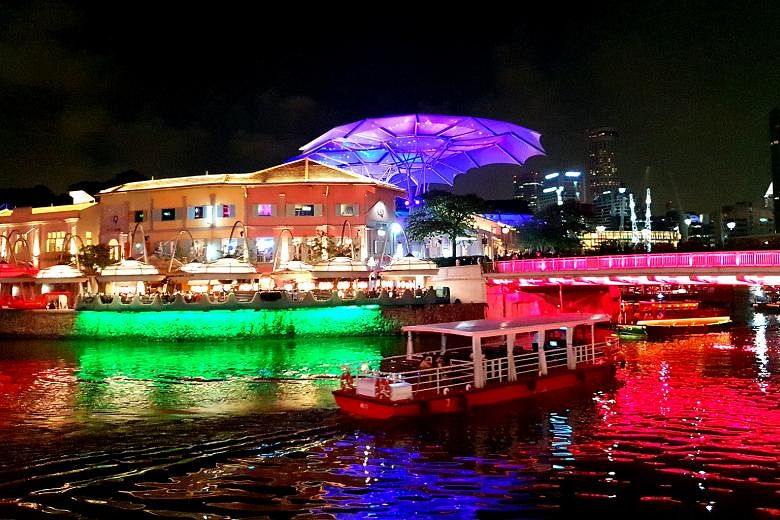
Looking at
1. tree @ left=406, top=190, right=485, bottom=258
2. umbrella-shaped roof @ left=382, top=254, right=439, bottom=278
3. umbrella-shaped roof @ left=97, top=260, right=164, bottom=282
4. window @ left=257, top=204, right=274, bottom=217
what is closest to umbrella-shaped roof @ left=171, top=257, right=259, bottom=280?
umbrella-shaped roof @ left=97, top=260, right=164, bottom=282

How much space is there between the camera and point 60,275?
202 ft

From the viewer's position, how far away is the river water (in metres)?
14.2

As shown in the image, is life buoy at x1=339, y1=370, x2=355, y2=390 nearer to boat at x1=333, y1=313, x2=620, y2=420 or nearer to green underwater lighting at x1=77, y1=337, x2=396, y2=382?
boat at x1=333, y1=313, x2=620, y2=420

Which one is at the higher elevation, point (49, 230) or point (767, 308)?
point (49, 230)

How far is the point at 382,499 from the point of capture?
47.8ft

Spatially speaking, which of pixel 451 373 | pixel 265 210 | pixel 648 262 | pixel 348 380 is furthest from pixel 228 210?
pixel 451 373

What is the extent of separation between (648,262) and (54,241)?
2653 inches

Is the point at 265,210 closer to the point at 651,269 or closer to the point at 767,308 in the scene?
the point at 651,269

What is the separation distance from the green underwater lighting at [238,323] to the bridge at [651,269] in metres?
11.4

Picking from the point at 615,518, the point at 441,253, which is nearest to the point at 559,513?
the point at 615,518

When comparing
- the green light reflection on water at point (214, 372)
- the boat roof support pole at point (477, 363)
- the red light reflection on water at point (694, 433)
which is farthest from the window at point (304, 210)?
the boat roof support pole at point (477, 363)

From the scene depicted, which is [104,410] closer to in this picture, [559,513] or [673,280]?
[559,513]

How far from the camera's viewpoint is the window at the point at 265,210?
223 feet

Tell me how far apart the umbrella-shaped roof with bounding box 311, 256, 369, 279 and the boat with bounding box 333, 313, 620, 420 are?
2564 cm
